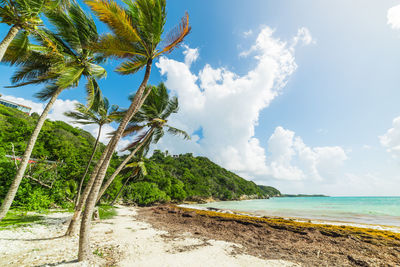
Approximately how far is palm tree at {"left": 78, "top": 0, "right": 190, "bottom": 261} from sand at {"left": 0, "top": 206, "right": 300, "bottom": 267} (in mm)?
961

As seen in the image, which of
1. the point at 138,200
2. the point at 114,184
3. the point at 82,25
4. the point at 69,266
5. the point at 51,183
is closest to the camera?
the point at 69,266

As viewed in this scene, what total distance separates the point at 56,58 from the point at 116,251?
720 cm

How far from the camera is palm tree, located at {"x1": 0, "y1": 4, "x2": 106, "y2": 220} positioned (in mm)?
5926

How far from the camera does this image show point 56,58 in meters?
A: 6.47

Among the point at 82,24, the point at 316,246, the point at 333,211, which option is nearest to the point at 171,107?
the point at 82,24

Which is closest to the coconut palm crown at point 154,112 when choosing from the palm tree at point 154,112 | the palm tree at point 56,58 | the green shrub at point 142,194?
the palm tree at point 154,112

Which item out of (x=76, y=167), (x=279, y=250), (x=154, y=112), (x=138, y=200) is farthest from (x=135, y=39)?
(x=138, y=200)

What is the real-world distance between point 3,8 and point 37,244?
21.2 ft

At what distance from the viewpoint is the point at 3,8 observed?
14.3 feet

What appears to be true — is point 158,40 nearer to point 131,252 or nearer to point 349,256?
point 131,252

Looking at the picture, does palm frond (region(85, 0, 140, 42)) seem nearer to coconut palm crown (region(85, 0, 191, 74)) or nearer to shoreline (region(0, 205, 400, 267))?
coconut palm crown (region(85, 0, 191, 74))

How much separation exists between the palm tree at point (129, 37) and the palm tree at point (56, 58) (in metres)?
1.63

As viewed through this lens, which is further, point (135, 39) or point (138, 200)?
point (138, 200)

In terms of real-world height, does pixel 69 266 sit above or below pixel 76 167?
below
